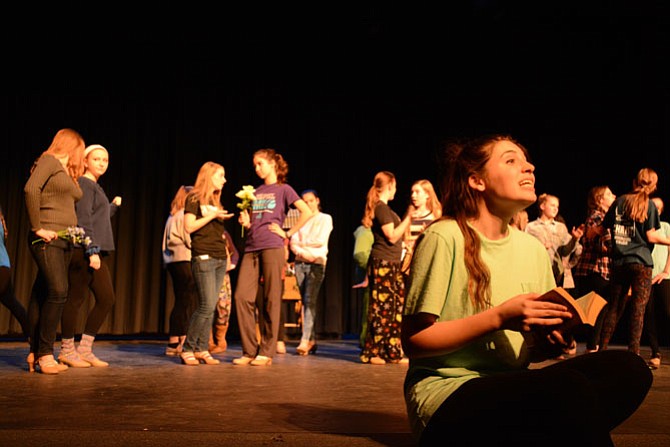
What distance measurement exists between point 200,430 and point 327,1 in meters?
7.03

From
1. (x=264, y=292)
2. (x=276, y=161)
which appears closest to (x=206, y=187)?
(x=276, y=161)

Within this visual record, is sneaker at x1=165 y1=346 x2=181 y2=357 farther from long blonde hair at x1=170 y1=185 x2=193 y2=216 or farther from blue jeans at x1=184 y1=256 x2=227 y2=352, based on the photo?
long blonde hair at x1=170 y1=185 x2=193 y2=216

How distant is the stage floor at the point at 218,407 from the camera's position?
8.50 ft

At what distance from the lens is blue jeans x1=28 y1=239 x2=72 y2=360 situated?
458cm

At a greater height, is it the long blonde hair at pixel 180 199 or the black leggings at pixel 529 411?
the long blonde hair at pixel 180 199

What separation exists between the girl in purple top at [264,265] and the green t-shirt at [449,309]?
11.9 feet

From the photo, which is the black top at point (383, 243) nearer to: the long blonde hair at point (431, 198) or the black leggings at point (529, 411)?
the long blonde hair at point (431, 198)

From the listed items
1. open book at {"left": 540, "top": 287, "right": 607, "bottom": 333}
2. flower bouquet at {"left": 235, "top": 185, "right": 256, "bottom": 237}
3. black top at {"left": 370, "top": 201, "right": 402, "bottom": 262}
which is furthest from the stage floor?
flower bouquet at {"left": 235, "top": 185, "right": 256, "bottom": 237}

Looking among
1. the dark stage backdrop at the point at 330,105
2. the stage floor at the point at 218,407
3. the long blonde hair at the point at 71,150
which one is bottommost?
the stage floor at the point at 218,407

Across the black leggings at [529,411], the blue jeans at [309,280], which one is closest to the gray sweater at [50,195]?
the blue jeans at [309,280]

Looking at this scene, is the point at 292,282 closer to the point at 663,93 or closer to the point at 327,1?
the point at 327,1

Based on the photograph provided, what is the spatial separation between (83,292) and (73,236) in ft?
1.97

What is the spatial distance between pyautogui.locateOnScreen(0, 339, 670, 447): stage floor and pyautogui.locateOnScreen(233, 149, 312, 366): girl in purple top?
252mm

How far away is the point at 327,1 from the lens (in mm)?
8656
